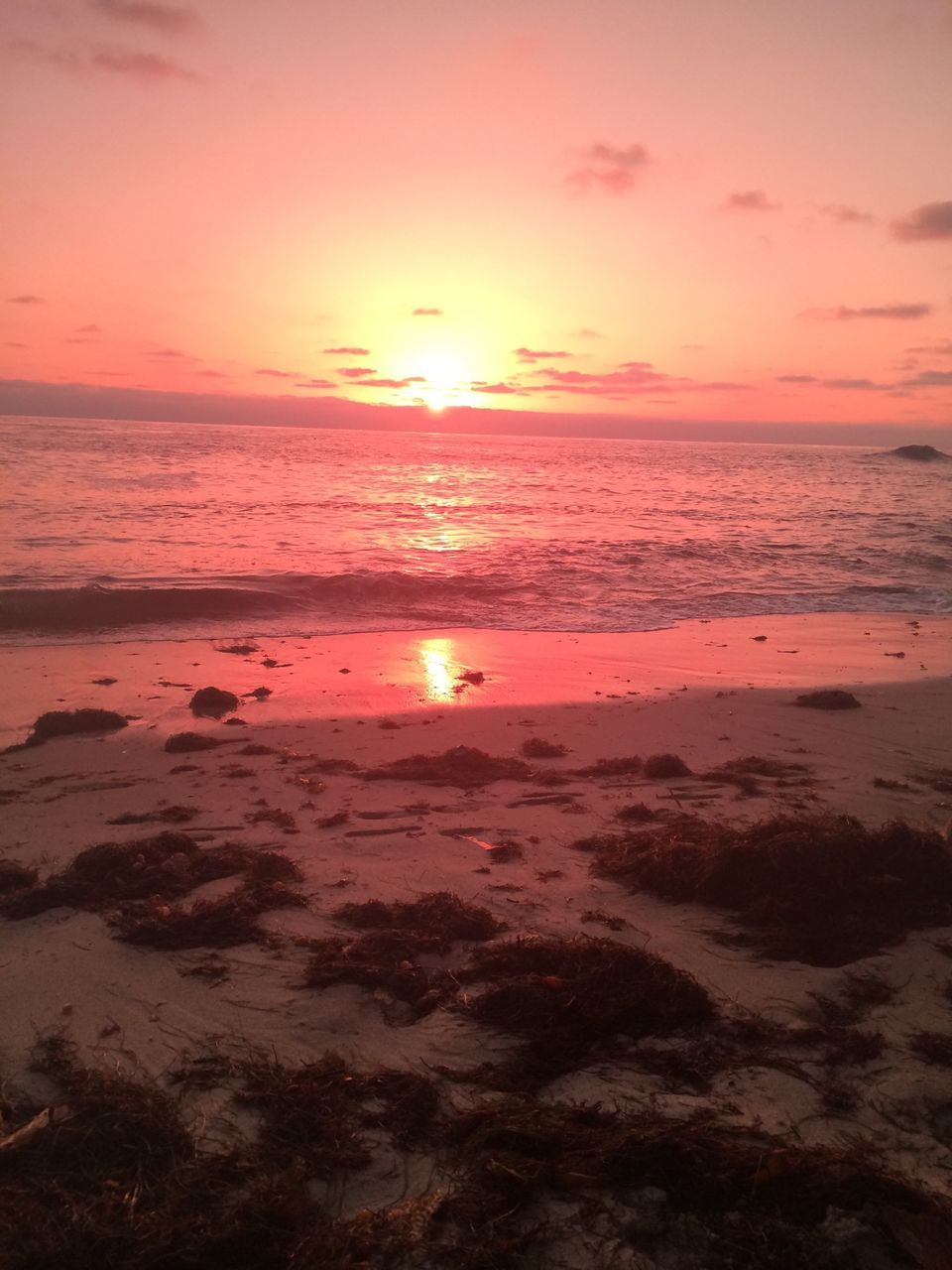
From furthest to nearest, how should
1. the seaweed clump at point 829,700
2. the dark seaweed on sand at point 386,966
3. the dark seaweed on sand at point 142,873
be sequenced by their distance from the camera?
the seaweed clump at point 829,700 < the dark seaweed on sand at point 142,873 < the dark seaweed on sand at point 386,966

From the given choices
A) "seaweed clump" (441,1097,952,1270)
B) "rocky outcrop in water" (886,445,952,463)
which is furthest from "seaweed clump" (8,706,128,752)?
"rocky outcrop in water" (886,445,952,463)

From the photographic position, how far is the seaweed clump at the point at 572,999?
360 centimetres

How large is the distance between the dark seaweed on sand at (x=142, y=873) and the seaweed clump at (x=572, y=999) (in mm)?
1739

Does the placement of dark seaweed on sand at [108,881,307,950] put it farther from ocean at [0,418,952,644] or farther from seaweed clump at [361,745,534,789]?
ocean at [0,418,952,644]

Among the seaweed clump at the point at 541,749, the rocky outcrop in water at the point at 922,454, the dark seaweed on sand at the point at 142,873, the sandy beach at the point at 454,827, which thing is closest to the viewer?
the sandy beach at the point at 454,827

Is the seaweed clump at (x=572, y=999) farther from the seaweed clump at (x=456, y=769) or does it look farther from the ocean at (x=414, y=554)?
the ocean at (x=414, y=554)

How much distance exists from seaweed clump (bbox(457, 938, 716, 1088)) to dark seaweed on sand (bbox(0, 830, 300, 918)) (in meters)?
1.74

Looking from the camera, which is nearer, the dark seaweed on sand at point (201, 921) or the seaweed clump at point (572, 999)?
the seaweed clump at point (572, 999)

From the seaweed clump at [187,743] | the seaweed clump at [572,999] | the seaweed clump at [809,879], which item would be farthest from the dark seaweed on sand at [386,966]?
the seaweed clump at [187,743]

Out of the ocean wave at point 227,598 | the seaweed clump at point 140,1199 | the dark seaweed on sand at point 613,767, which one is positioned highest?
the seaweed clump at point 140,1199

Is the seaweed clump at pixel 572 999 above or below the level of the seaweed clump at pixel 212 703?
above

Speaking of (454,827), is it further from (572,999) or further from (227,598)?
(227,598)

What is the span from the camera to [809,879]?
477 cm

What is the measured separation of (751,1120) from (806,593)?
1698 centimetres
